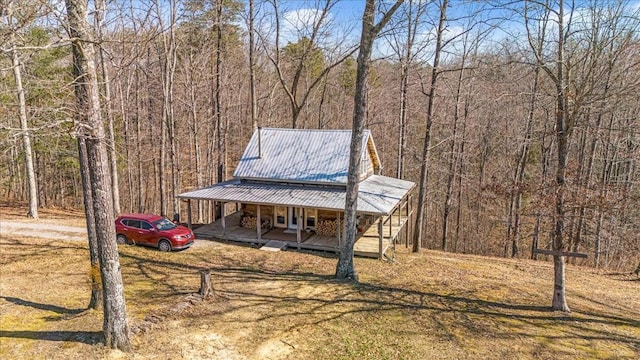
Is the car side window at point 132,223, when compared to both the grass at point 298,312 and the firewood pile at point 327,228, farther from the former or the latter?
the firewood pile at point 327,228

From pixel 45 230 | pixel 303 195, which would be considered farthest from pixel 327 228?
pixel 45 230

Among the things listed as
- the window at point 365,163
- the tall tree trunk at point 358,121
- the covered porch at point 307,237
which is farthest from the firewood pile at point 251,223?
the tall tree trunk at point 358,121

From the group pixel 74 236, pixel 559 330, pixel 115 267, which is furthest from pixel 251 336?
pixel 74 236

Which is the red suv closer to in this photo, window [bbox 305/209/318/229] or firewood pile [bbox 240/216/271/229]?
firewood pile [bbox 240/216/271/229]

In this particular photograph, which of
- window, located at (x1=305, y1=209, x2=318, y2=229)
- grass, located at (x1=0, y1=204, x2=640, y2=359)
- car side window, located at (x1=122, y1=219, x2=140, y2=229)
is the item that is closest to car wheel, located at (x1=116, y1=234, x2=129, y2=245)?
car side window, located at (x1=122, y1=219, x2=140, y2=229)

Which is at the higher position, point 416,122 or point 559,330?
point 416,122

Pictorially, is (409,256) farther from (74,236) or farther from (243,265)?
(74,236)
